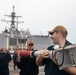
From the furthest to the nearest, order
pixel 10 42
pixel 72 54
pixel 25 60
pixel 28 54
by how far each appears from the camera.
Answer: pixel 10 42 < pixel 25 60 < pixel 28 54 < pixel 72 54

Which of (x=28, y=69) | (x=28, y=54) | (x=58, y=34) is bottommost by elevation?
(x=28, y=69)

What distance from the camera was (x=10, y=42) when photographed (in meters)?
47.9

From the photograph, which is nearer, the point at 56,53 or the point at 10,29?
the point at 56,53

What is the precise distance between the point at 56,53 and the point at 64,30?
0.83 metres

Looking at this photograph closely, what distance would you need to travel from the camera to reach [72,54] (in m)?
3.11

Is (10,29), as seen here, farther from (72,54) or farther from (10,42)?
(72,54)

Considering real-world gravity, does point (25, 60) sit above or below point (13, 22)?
below

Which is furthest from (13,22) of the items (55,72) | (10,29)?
(55,72)

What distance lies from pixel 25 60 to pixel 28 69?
1.03 ft

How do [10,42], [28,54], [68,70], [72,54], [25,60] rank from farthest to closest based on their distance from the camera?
[10,42] < [25,60] < [28,54] < [68,70] < [72,54]

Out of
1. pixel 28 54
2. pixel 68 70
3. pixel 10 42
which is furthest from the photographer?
pixel 10 42

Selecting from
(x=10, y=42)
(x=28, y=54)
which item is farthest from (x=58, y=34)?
(x=10, y=42)

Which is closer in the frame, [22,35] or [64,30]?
[64,30]

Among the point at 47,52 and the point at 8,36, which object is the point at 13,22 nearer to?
the point at 8,36
